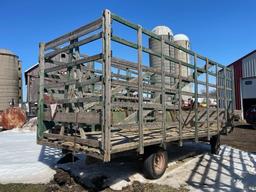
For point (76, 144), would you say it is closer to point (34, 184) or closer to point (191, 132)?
point (34, 184)

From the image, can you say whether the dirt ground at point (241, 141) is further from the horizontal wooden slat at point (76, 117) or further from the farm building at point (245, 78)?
the farm building at point (245, 78)

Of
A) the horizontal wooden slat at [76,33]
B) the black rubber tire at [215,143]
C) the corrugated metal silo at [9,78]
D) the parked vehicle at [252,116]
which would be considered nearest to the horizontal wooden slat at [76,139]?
the horizontal wooden slat at [76,33]

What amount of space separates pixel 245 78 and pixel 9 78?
19979 mm

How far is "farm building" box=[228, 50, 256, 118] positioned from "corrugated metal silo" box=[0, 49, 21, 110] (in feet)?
61.3

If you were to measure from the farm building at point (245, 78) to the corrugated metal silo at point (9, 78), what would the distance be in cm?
1869

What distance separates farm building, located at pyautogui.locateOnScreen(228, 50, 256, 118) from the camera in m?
20.8

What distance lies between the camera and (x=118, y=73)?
775 centimetres

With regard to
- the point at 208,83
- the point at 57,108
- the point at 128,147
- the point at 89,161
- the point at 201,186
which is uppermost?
the point at 208,83

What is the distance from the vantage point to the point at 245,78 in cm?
2120

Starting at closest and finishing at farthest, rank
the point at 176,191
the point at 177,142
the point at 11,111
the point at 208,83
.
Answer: the point at 176,191 → the point at 177,142 → the point at 208,83 → the point at 11,111

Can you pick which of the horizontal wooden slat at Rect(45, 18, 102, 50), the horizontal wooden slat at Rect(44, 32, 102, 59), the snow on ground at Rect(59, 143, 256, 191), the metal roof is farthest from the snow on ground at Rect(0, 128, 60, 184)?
the metal roof

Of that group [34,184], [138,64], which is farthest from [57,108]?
[138,64]

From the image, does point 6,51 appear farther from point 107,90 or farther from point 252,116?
point 107,90

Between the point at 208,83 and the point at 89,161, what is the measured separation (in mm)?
3893
